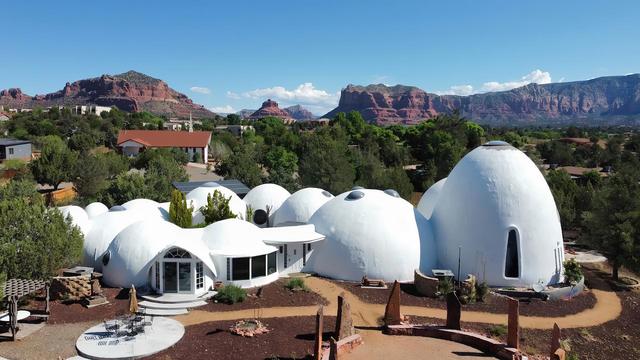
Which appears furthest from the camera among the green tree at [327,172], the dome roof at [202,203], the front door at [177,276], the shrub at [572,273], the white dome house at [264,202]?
the green tree at [327,172]

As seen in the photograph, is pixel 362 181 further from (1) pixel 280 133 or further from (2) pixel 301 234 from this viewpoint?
(1) pixel 280 133

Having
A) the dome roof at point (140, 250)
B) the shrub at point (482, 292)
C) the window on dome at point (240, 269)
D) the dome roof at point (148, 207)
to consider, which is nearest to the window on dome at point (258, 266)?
the window on dome at point (240, 269)

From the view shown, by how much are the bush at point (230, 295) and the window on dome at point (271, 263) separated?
269 centimetres

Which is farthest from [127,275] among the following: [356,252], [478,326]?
[478,326]

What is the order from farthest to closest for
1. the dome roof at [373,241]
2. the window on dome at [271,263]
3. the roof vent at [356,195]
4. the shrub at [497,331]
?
the roof vent at [356,195] < the dome roof at [373,241] < the window on dome at [271,263] < the shrub at [497,331]

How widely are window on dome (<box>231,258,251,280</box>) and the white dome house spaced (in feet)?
27.2

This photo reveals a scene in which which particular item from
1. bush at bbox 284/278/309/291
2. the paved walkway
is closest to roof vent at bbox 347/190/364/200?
bush at bbox 284/278/309/291

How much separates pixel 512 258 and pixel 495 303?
107 inches

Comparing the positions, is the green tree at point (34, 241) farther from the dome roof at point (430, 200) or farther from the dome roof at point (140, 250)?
the dome roof at point (430, 200)

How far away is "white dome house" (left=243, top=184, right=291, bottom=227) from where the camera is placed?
29.8 metres

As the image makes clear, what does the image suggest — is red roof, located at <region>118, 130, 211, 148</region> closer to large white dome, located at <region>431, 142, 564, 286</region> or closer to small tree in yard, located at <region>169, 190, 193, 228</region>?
small tree in yard, located at <region>169, 190, 193, 228</region>

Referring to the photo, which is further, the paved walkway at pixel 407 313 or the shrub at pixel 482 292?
the shrub at pixel 482 292

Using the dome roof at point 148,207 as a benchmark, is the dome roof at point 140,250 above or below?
below

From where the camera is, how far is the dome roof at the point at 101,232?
22.9 metres
